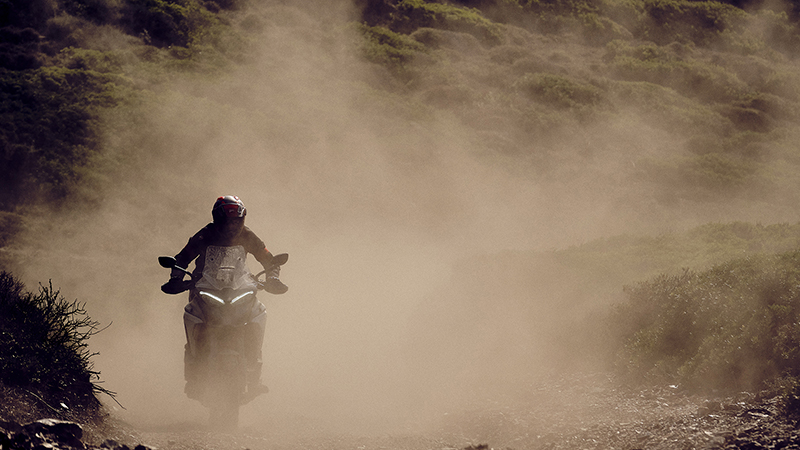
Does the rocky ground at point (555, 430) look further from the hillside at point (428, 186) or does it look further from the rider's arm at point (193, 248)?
the rider's arm at point (193, 248)

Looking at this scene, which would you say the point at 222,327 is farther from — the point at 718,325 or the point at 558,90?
the point at 558,90

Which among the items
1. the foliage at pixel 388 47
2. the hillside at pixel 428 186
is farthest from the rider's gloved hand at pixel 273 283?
the foliage at pixel 388 47

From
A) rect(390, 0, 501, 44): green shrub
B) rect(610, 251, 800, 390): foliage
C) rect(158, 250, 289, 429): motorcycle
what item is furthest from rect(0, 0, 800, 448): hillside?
rect(158, 250, 289, 429): motorcycle

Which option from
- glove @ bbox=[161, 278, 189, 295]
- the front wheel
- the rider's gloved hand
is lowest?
Result: the front wheel

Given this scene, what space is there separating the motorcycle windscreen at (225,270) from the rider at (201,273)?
18cm

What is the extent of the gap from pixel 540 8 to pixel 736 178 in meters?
19.7

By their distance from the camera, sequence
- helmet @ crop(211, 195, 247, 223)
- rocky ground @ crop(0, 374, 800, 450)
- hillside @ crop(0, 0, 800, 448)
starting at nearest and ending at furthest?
rocky ground @ crop(0, 374, 800, 450)
helmet @ crop(211, 195, 247, 223)
hillside @ crop(0, 0, 800, 448)

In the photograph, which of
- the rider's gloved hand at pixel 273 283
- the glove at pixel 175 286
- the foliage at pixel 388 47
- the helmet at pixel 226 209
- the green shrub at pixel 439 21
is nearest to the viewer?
the glove at pixel 175 286

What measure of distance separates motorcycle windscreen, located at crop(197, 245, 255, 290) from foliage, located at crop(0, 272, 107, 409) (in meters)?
1.14

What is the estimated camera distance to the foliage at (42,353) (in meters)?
5.55

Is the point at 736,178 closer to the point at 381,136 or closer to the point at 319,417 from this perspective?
the point at 381,136

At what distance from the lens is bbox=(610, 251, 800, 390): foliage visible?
634 centimetres

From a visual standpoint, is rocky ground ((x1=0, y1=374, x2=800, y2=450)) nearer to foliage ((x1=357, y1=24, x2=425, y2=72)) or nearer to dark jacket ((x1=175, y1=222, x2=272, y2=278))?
dark jacket ((x1=175, y1=222, x2=272, y2=278))

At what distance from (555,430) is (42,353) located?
4803mm
